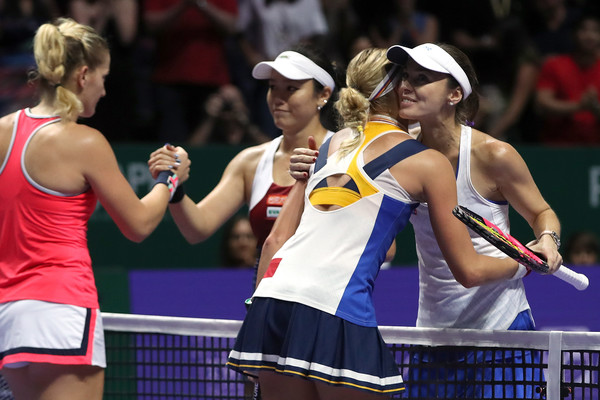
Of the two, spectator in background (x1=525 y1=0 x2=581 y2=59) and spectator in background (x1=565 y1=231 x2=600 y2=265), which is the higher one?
spectator in background (x1=525 y1=0 x2=581 y2=59)

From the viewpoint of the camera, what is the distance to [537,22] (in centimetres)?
911

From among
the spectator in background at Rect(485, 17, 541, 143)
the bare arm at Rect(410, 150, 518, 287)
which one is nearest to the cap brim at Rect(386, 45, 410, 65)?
the bare arm at Rect(410, 150, 518, 287)

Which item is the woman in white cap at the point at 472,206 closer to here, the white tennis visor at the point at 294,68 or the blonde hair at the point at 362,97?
the blonde hair at the point at 362,97

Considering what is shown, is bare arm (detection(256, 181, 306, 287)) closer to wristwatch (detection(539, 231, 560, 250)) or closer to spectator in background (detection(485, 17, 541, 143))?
wristwatch (detection(539, 231, 560, 250))

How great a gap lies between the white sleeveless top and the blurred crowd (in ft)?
14.8

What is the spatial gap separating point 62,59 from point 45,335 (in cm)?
97

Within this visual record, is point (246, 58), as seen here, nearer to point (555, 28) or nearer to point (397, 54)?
point (555, 28)

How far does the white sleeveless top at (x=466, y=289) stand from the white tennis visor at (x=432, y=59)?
0.27 meters

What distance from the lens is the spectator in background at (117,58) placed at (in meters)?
8.10

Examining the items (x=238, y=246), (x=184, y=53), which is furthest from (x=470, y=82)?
(x=184, y=53)

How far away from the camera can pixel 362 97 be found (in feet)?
10.9

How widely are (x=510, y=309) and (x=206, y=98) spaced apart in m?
5.08

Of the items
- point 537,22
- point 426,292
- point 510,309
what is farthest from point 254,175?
point 537,22

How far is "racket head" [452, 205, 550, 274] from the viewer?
3025 millimetres
